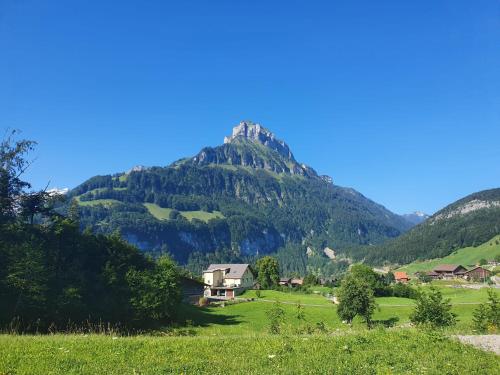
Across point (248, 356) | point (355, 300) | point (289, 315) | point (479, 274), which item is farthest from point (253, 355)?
point (479, 274)

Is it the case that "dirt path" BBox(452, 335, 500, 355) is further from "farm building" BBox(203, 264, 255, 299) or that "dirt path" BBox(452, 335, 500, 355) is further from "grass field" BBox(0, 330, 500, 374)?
"farm building" BBox(203, 264, 255, 299)

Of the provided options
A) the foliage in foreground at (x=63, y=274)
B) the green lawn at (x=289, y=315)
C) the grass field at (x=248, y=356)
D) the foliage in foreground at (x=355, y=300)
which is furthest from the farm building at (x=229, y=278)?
the grass field at (x=248, y=356)

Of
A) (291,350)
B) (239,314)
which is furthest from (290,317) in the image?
(291,350)

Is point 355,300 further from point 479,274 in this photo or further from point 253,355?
point 479,274

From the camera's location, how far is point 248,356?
12.3m

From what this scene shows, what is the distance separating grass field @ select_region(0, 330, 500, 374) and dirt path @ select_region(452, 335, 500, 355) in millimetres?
817

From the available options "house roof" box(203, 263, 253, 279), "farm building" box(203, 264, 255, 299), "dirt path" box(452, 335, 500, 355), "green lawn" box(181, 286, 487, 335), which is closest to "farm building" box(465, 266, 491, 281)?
"farm building" box(203, 264, 255, 299)

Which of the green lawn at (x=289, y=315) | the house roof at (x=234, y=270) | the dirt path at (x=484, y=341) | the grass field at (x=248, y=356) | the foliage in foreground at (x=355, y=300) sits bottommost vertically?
the green lawn at (x=289, y=315)

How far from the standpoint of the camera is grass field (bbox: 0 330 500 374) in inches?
433

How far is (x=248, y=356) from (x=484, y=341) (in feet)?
29.1

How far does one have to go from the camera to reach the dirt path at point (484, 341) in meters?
13.5

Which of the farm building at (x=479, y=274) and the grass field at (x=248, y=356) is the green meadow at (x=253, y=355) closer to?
the grass field at (x=248, y=356)

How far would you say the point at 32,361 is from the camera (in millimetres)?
11602

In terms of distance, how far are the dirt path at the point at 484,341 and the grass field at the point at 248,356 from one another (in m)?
0.82
